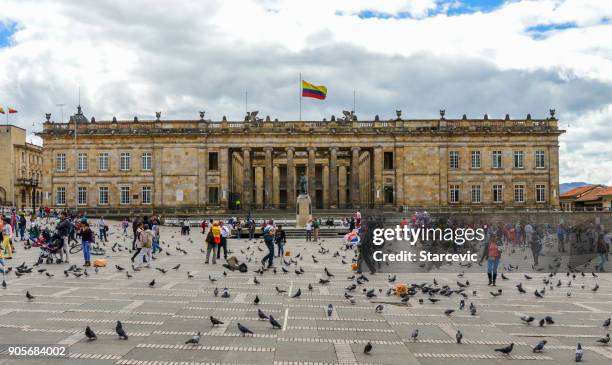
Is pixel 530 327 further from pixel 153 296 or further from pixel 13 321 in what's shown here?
pixel 13 321

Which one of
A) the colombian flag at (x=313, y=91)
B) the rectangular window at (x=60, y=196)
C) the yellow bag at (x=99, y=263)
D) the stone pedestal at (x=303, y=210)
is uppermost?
the colombian flag at (x=313, y=91)

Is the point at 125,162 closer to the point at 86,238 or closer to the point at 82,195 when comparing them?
the point at 82,195

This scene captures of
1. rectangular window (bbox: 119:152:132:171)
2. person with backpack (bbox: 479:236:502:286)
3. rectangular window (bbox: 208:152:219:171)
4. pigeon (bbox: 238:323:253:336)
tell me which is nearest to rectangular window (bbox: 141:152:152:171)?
rectangular window (bbox: 119:152:132:171)

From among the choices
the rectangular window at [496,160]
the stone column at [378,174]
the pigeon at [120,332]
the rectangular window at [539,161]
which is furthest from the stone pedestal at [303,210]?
the pigeon at [120,332]

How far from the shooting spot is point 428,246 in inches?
794

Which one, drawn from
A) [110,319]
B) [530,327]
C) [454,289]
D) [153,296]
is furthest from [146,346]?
[454,289]

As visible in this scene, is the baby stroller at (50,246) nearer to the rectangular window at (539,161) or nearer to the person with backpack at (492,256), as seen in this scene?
the person with backpack at (492,256)

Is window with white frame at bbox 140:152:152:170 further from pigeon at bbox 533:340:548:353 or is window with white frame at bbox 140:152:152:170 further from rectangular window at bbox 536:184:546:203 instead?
pigeon at bbox 533:340:548:353

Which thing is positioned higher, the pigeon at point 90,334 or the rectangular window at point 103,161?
the rectangular window at point 103,161

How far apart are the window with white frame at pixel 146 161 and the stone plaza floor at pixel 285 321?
46942 millimetres

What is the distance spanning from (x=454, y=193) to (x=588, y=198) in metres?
27.2

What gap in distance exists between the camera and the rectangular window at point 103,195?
6644 centimetres

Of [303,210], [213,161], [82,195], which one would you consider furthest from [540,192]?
[82,195]

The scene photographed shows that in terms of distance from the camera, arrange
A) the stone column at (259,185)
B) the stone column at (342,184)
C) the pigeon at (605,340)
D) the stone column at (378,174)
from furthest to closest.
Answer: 1. the stone column at (259,185)
2. the stone column at (342,184)
3. the stone column at (378,174)
4. the pigeon at (605,340)
